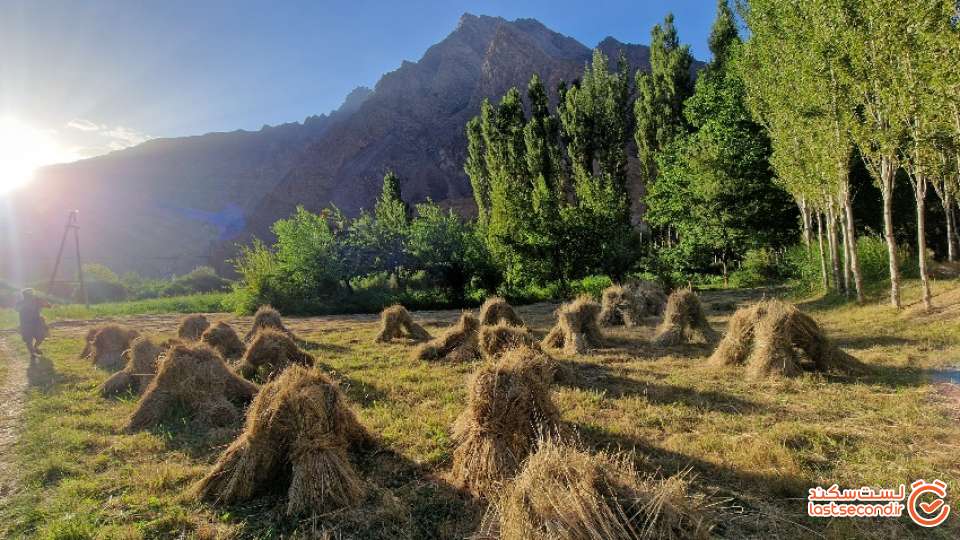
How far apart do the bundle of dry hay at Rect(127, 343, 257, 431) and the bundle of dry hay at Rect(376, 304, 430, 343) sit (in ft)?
22.0

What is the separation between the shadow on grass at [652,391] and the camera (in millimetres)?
6879

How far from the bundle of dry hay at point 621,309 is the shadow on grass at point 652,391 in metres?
6.08

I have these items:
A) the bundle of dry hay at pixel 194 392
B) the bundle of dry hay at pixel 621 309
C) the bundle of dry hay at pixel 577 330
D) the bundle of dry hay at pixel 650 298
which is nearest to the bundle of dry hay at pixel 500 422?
the bundle of dry hay at pixel 194 392

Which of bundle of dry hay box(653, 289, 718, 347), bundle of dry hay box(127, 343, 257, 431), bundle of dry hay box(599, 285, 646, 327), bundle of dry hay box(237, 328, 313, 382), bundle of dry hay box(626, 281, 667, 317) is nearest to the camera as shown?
bundle of dry hay box(127, 343, 257, 431)

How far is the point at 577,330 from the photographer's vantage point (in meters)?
11.8

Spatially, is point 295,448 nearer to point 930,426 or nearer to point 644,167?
point 930,426

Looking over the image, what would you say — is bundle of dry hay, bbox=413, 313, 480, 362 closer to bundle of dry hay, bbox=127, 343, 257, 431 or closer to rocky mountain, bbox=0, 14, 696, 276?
bundle of dry hay, bbox=127, 343, 257, 431

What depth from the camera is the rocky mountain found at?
88750 millimetres

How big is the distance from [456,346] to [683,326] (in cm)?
568

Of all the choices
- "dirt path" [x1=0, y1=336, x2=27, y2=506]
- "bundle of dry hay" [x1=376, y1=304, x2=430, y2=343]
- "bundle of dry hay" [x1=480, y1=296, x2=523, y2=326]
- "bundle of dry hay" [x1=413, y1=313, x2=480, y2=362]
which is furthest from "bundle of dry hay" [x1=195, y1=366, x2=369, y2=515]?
"bundle of dry hay" [x1=376, y1=304, x2=430, y2=343]

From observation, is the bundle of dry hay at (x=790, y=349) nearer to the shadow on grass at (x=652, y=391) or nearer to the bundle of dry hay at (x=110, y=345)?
the shadow on grass at (x=652, y=391)

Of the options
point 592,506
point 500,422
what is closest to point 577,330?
point 500,422

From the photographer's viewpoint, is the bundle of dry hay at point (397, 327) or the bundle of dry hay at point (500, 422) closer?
the bundle of dry hay at point (500, 422)

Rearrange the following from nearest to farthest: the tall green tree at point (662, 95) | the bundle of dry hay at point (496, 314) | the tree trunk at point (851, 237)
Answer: the bundle of dry hay at point (496, 314)
the tree trunk at point (851, 237)
the tall green tree at point (662, 95)
